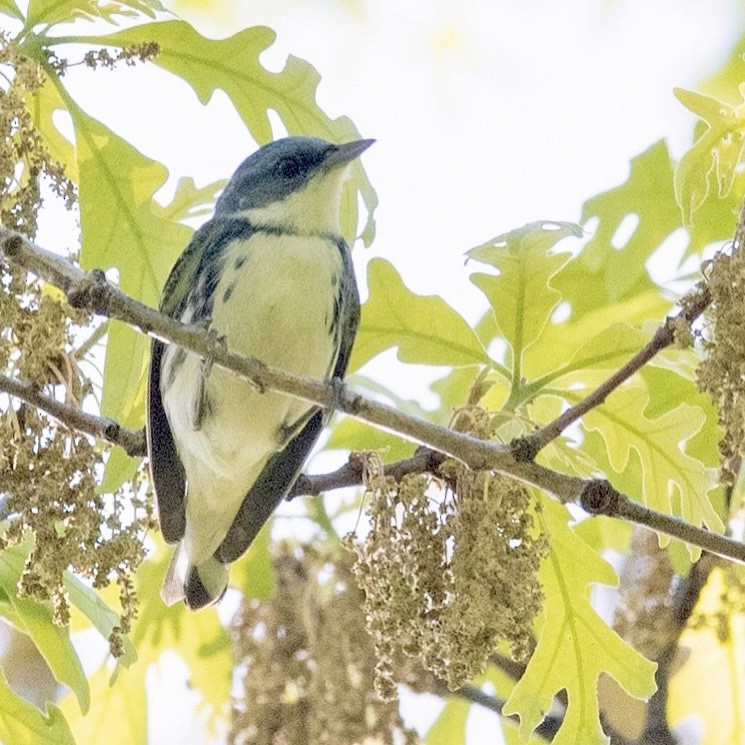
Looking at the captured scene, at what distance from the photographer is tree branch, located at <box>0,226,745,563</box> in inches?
60.1

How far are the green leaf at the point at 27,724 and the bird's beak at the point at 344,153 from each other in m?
1.07

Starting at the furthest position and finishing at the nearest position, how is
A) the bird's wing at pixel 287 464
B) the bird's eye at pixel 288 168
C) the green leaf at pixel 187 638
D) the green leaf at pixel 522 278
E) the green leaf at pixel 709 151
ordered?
the green leaf at pixel 187 638 → the bird's eye at pixel 288 168 → the bird's wing at pixel 287 464 → the green leaf at pixel 522 278 → the green leaf at pixel 709 151

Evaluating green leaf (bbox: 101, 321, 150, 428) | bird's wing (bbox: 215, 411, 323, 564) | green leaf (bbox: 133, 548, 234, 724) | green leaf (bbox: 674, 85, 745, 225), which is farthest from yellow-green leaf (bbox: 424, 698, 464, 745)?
green leaf (bbox: 674, 85, 745, 225)

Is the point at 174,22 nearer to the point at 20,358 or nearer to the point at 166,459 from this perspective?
the point at 20,358

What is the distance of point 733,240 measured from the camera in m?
1.54

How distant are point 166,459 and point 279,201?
21.7 inches

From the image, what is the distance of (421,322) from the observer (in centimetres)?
210

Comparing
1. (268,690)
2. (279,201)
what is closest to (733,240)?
(279,201)

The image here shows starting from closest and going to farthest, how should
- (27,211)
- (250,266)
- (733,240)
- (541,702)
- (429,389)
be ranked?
(733,240), (27,211), (541,702), (250,266), (429,389)

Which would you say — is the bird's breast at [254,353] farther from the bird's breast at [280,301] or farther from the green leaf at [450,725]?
the green leaf at [450,725]

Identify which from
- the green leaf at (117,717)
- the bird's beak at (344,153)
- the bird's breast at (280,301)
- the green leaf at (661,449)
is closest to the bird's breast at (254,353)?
the bird's breast at (280,301)

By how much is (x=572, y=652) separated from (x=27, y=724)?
0.87 meters

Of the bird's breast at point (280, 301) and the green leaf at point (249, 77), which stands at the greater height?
the green leaf at point (249, 77)

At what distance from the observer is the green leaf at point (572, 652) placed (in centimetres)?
→ 197
